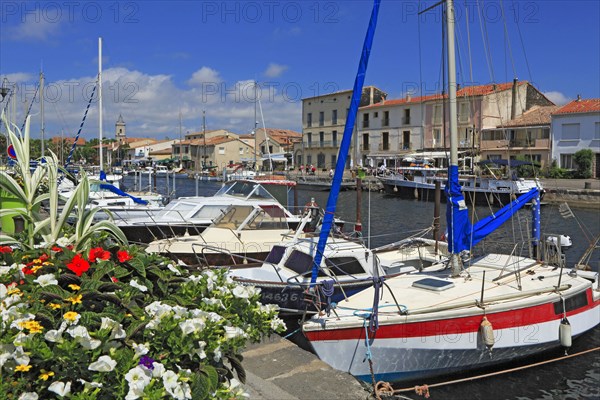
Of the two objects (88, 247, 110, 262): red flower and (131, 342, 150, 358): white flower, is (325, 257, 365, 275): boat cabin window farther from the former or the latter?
(131, 342, 150, 358): white flower

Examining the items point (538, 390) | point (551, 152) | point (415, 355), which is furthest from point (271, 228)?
point (551, 152)

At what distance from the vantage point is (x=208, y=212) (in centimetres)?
1628

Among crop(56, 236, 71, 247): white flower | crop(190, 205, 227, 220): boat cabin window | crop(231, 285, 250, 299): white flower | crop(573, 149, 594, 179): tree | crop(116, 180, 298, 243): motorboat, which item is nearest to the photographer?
crop(231, 285, 250, 299): white flower

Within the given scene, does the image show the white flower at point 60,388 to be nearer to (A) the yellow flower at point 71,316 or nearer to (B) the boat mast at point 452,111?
(A) the yellow flower at point 71,316

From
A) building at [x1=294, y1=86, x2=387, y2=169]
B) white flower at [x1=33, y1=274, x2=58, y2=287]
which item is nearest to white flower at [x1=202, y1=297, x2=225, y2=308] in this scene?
white flower at [x1=33, y1=274, x2=58, y2=287]

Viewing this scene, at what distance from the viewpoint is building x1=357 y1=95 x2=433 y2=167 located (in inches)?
2463

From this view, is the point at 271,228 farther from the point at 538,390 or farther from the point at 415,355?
the point at 538,390

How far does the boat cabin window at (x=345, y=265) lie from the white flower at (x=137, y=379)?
24.2 ft

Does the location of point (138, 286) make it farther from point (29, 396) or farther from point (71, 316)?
point (29, 396)

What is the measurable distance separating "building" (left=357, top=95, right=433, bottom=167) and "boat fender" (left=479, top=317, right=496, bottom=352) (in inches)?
2058

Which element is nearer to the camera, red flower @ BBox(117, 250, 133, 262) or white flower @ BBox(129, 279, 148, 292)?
white flower @ BBox(129, 279, 148, 292)

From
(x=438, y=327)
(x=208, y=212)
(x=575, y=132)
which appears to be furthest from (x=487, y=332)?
(x=575, y=132)

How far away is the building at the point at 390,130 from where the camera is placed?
6256cm

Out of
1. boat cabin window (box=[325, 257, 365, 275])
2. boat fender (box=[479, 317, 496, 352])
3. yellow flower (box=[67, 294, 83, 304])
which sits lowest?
boat fender (box=[479, 317, 496, 352])
